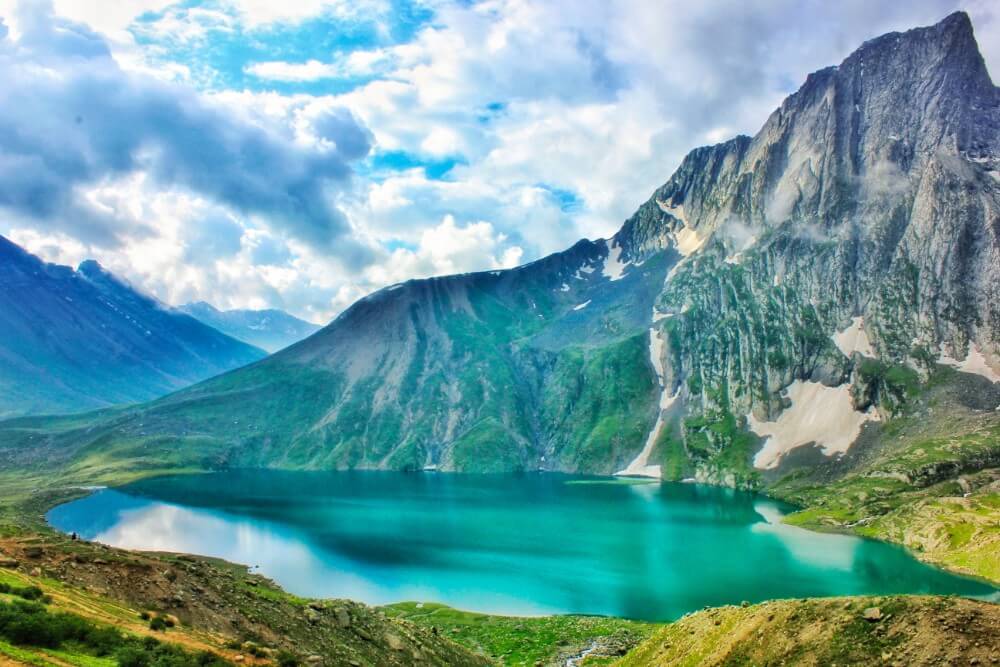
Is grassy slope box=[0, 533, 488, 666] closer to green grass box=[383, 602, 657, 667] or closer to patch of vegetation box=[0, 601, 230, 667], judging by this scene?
patch of vegetation box=[0, 601, 230, 667]

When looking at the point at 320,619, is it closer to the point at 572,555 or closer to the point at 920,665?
the point at 920,665

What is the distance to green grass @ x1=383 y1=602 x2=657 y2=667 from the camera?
191ft

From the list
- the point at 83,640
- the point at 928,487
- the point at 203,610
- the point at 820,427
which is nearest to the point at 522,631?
the point at 203,610

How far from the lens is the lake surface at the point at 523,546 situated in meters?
79.4

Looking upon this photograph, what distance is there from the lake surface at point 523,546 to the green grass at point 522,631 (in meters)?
4.87

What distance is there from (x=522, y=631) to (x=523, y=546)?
137 ft

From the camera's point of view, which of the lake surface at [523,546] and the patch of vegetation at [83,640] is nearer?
the patch of vegetation at [83,640]

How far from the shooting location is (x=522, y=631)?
6462cm

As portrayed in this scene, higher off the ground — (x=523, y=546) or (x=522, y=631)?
(x=523, y=546)

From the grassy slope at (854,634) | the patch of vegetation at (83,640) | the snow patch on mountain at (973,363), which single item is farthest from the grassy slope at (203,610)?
the snow patch on mountain at (973,363)

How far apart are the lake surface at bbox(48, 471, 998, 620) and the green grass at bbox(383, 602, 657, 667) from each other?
487cm

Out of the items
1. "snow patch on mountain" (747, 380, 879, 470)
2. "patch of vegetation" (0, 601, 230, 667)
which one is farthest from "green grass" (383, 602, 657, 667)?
"snow patch on mountain" (747, 380, 879, 470)

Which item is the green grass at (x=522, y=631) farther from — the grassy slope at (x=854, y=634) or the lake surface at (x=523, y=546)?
the grassy slope at (x=854, y=634)

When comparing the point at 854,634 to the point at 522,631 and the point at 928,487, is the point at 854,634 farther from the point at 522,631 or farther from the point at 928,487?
the point at 928,487
